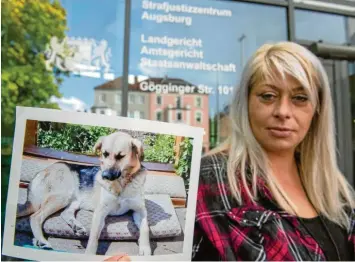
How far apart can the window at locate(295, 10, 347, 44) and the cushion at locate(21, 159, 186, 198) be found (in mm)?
2291

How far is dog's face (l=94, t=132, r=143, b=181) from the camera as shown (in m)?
0.68

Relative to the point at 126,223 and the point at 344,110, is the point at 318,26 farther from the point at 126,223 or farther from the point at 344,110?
the point at 126,223

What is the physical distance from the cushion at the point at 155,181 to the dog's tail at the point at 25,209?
4 cm

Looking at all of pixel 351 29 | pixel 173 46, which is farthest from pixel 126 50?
pixel 351 29

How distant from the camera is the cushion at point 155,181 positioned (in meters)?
0.67

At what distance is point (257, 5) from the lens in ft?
9.12

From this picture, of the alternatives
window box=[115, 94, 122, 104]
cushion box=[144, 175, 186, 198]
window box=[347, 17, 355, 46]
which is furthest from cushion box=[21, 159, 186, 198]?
window box=[347, 17, 355, 46]

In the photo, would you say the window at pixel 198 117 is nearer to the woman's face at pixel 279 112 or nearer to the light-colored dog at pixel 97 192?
the woman's face at pixel 279 112

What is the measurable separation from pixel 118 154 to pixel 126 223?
125 millimetres

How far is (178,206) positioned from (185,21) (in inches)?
81.9

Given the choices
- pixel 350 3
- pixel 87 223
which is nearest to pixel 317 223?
pixel 87 223

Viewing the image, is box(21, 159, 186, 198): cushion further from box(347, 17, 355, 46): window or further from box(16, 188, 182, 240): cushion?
box(347, 17, 355, 46): window

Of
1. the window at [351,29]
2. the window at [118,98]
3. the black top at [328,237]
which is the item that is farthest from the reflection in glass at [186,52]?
the black top at [328,237]

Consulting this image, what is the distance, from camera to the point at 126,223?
2.26ft
